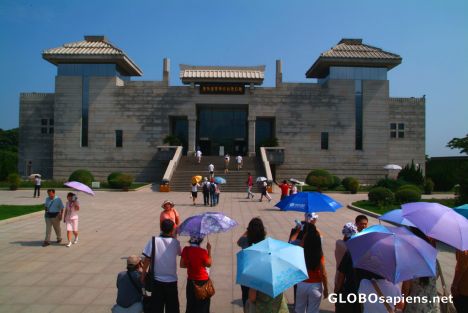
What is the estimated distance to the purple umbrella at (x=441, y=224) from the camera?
531 cm

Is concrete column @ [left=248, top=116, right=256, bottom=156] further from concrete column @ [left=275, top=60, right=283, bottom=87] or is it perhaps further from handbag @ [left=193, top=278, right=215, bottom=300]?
handbag @ [left=193, top=278, right=215, bottom=300]

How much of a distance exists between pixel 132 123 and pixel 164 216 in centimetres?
3077

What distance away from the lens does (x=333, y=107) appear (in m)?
38.3

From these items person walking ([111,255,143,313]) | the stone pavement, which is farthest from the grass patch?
person walking ([111,255,143,313])

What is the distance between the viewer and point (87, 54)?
3675 cm

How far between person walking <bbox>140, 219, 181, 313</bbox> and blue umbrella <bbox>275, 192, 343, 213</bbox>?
2.48 metres

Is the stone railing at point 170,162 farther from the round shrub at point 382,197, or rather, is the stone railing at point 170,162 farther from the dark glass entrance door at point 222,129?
the round shrub at point 382,197

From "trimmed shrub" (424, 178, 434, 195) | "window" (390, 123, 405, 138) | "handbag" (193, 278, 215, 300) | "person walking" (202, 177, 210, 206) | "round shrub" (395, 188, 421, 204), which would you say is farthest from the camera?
"window" (390, 123, 405, 138)

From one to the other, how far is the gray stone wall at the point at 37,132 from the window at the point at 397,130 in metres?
35.6

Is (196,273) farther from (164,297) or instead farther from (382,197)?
(382,197)

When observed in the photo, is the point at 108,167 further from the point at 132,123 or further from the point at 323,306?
the point at 323,306

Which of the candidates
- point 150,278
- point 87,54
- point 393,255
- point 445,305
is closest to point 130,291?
point 150,278

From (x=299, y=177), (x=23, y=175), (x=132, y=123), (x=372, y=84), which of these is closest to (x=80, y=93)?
(x=132, y=123)

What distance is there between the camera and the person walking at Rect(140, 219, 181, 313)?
558 centimetres
